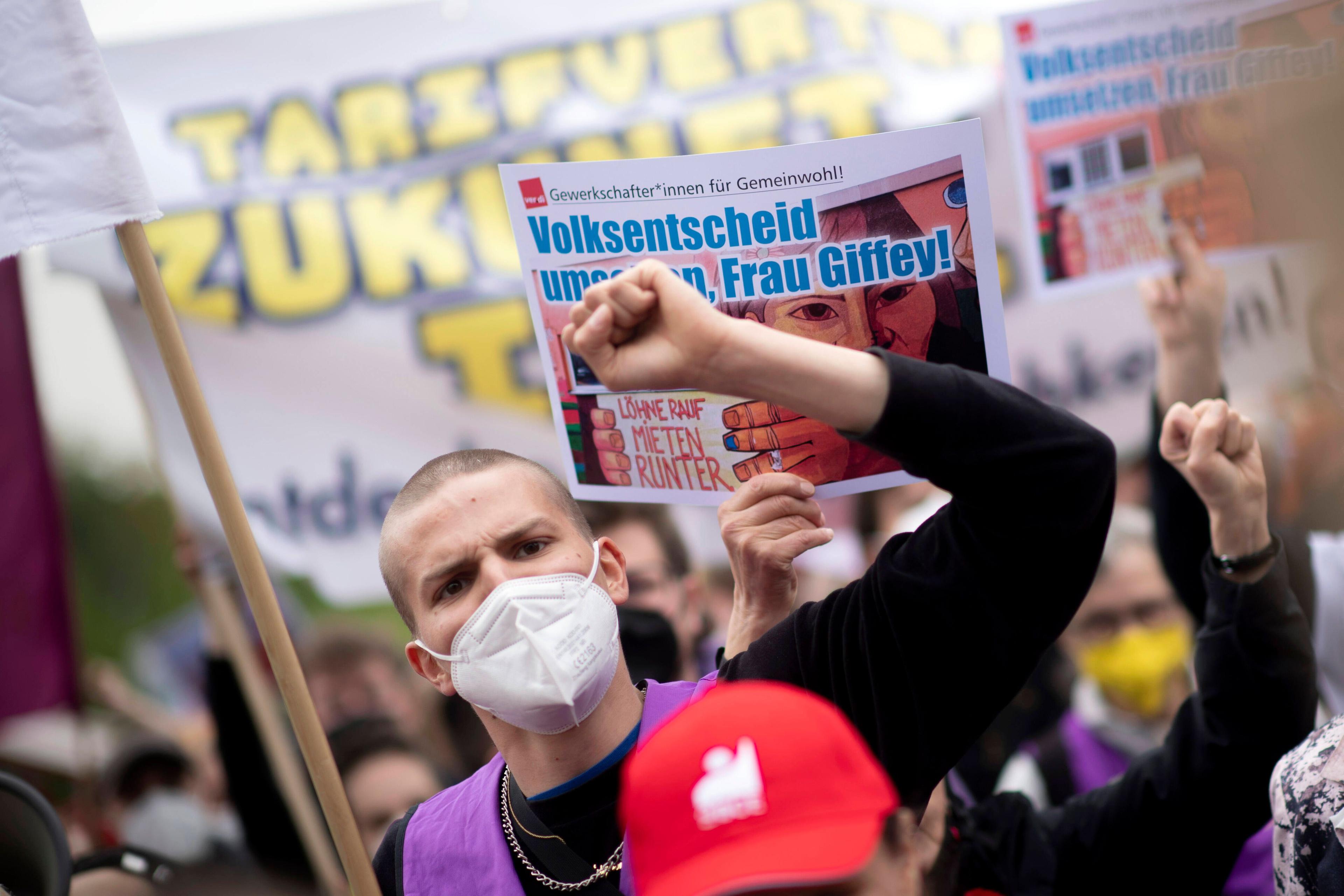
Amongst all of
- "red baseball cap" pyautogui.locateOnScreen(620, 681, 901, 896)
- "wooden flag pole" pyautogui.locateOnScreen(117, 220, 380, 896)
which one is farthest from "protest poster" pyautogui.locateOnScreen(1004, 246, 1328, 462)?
"red baseball cap" pyautogui.locateOnScreen(620, 681, 901, 896)

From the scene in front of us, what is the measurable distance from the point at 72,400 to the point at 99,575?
2.65m

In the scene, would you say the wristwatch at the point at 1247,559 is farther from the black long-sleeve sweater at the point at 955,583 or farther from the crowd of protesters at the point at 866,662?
the black long-sleeve sweater at the point at 955,583

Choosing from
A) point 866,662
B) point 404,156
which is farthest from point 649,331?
point 404,156

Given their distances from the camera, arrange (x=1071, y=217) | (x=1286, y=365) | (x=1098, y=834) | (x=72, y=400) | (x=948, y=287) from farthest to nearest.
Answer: (x=72, y=400), (x=1286, y=365), (x=1071, y=217), (x=1098, y=834), (x=948, y=287)

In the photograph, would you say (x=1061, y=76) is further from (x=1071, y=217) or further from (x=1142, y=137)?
(x=1071, y=217)

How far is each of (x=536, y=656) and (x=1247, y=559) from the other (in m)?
1.31

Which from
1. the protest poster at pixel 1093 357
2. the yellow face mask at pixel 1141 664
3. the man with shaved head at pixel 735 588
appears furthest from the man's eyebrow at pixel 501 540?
the protest poster at pixel 1093 357

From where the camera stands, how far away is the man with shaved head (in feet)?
4.90

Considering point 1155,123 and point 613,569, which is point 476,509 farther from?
point 1155,123

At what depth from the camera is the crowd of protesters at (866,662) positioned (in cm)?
126

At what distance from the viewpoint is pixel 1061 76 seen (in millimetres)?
3064

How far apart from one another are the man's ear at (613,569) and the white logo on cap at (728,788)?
0.70 metres

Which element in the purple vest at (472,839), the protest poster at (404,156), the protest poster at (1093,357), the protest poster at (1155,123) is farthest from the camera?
the protest poster at (1093,357)

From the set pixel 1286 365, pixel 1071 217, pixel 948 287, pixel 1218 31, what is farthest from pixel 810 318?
pixel 1286 365
